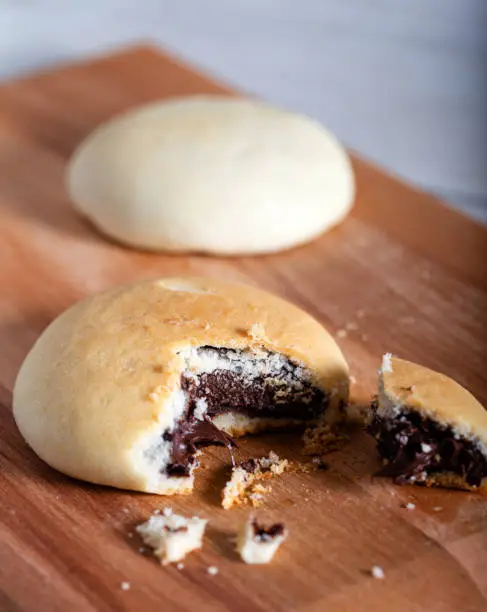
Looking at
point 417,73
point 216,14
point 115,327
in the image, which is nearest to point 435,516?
point 115,327

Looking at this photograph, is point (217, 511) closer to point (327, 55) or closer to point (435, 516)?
point (435, 516)

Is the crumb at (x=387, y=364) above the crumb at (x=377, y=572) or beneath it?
above

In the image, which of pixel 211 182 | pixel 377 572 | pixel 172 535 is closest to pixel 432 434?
pixel 377 572

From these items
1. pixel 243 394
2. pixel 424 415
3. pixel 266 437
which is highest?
pixel 424 415

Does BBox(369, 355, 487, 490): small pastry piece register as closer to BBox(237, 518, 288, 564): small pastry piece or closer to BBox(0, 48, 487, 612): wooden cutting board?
BBox(0, 48, 487, 612): wooden cutting board

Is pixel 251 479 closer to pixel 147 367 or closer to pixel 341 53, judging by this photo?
pixel 147 367

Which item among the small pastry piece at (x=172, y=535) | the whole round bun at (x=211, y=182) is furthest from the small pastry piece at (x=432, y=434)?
the whole round bun at (x=211, y=182)

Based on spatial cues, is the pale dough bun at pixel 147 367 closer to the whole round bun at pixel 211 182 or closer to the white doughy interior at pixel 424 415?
the white doughy interior at pixel 424 415
